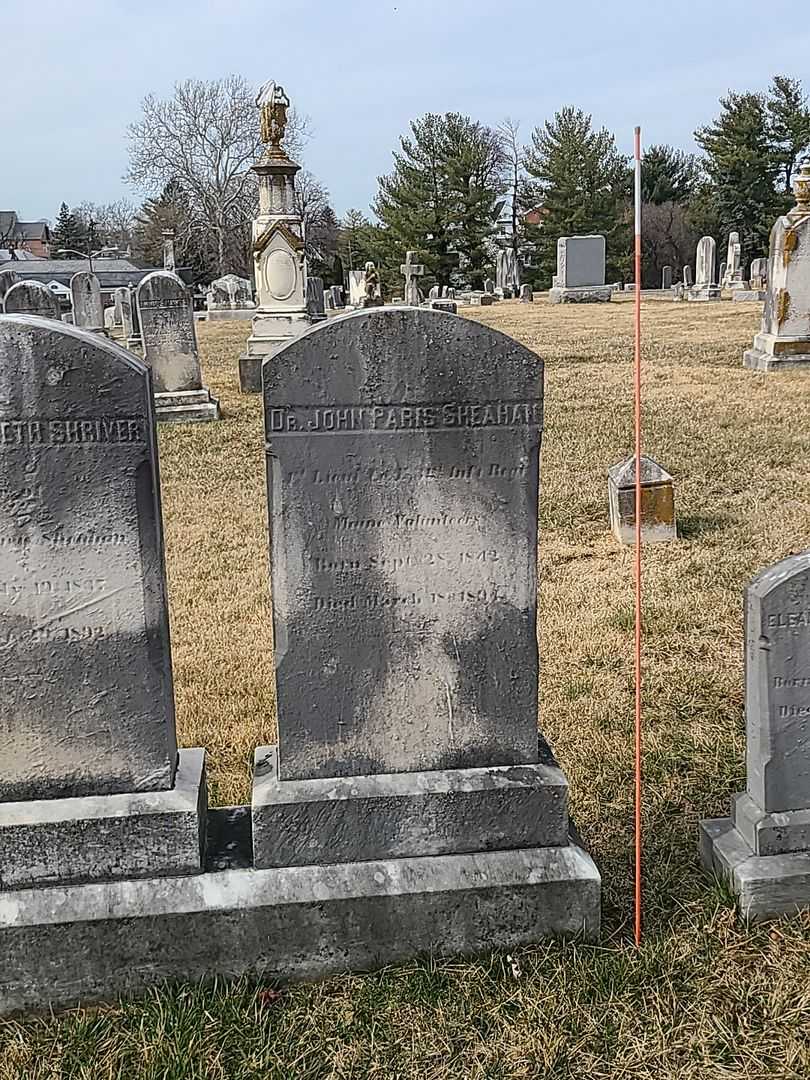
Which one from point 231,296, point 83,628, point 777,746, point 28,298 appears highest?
point 231,296

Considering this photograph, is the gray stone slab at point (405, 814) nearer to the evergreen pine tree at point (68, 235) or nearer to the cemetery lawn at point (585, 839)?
the cemetery lawn at point (585, 839)

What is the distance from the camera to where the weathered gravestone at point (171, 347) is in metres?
12.9

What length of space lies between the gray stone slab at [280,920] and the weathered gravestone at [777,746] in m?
0.54

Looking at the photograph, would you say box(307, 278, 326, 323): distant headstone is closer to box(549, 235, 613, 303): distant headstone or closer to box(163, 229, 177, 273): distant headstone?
box(549, 235, 613, 303): distant headstone

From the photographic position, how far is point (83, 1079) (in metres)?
2.65

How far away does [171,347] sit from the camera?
42.6ft

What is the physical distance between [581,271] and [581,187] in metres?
14.0

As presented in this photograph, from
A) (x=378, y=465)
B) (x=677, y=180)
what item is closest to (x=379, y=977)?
(x=378, y=465)

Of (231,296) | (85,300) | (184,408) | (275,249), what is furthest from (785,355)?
(231,296)

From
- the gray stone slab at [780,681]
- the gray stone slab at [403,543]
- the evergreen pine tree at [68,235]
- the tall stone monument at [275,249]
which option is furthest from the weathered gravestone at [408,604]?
the evergreen pine tree at [68,235]

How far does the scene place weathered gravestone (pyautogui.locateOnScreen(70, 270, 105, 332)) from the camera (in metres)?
22.0

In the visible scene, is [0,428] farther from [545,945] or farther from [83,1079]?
[545,945]

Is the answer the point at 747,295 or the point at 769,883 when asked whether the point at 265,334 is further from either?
the point at 747,295

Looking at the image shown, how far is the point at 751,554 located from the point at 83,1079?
5286mm
